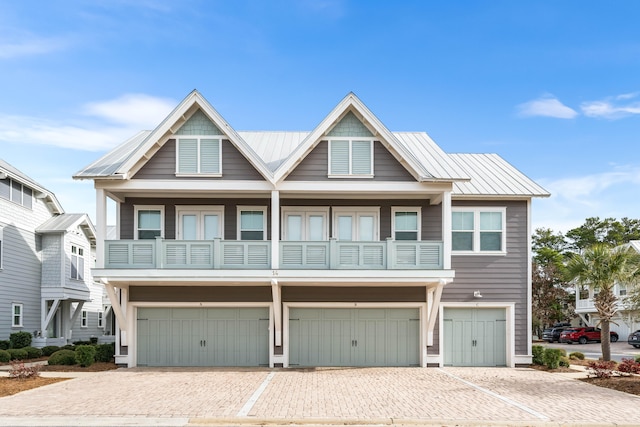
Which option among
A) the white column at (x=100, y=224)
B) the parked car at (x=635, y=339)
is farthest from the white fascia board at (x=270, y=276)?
the parked car at (x=635, y=339)

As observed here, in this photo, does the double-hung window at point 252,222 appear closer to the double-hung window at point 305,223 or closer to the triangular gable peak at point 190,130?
the double-hung window at point 305,223

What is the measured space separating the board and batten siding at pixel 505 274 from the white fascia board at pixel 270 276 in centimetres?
262

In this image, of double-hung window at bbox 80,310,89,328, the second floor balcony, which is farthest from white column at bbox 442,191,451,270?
double-hung window at bbox 80,310,89,328

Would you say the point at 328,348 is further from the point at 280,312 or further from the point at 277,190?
the point at 277,190

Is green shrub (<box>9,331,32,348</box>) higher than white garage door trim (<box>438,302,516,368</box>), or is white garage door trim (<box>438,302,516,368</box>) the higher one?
white garage door trim (<box>438,302,516,368</box>)

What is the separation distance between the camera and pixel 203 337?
23.8 meters

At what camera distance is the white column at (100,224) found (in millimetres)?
21938

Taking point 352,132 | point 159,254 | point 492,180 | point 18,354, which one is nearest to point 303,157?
point 352,132

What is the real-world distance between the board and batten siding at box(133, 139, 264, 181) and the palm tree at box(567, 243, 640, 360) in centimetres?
1410

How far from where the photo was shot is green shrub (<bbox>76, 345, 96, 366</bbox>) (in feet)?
75.4

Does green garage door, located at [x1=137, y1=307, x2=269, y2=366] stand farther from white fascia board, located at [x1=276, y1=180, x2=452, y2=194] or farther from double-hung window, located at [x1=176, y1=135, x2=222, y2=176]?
double-hung window, located at [x1=176, y1=135, x2=222, y2=176]

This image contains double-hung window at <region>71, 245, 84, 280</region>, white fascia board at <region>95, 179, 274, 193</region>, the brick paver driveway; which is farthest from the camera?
double-hung window at <region>71, 245, 84, 280</region>

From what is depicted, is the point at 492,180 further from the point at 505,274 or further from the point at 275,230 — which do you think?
the point at 275,230

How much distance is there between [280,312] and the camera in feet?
76.7
